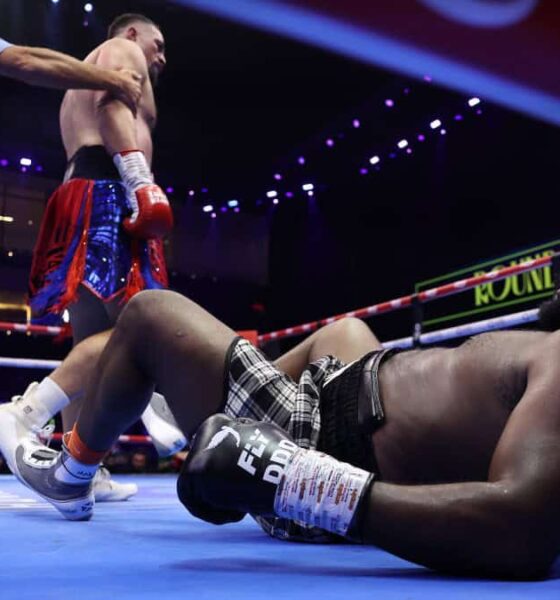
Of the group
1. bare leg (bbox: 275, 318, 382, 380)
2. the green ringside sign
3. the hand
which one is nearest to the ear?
the hand

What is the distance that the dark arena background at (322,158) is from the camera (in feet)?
14.5

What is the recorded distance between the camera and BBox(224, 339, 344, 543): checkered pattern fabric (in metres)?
1.09

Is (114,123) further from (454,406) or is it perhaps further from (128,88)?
(454,406)

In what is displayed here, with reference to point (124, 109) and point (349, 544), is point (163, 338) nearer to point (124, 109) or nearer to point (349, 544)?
point (349, 544)

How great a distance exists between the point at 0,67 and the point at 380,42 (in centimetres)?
330

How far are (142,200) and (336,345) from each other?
79 centimetres

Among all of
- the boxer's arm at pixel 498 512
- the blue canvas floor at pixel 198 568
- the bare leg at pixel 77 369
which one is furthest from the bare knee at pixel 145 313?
the bare leg at pixel 77 369

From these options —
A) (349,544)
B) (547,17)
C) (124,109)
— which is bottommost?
(349,544)

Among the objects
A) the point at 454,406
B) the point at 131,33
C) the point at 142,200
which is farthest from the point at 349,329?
the point at 131,33

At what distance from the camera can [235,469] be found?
33.7 inches

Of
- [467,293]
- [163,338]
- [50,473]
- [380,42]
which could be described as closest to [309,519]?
[163,338]

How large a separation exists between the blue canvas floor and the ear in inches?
60.2

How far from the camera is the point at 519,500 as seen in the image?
79cm

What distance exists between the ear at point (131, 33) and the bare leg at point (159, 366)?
1.42 m
